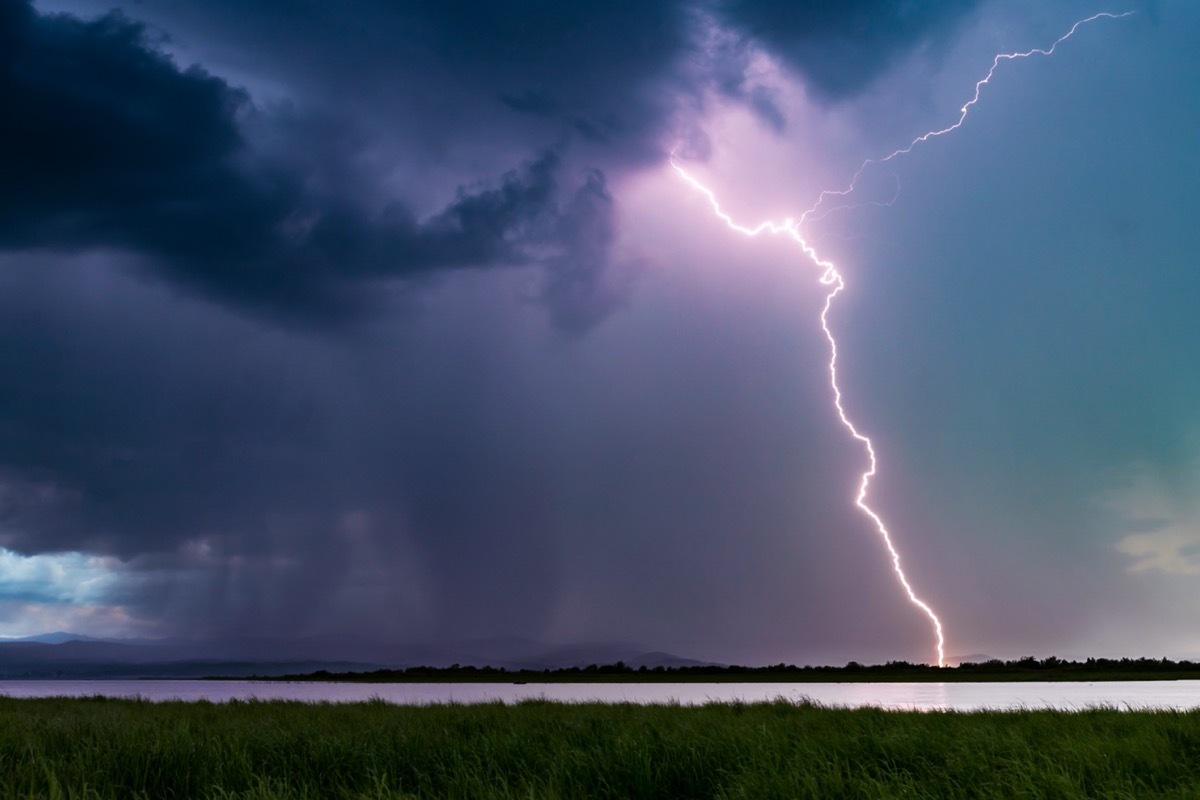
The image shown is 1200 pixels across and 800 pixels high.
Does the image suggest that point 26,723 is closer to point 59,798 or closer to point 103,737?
point 103,737

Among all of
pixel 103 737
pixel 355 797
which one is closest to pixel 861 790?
pixel 355 797

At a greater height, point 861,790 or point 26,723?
point 861,790

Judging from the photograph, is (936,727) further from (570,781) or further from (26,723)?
(26,723)

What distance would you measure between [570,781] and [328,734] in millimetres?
6349

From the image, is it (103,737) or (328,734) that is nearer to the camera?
(103,737)

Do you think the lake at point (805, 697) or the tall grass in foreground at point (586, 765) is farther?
the lake at point (805, 697)

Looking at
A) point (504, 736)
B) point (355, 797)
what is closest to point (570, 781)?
point (355, 797)

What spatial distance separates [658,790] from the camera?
9797 mm

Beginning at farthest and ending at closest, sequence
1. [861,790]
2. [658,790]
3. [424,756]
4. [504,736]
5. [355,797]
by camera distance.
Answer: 1. [504,736]
2. [424,756]
3. [658,790]
4. [355,797]
5. [861,790]

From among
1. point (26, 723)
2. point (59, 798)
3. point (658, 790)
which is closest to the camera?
point (59, 798)

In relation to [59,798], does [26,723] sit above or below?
below

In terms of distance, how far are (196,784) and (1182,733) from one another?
51.1 ft

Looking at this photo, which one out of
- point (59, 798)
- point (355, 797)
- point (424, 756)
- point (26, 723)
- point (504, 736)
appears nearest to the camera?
point (59, 798)

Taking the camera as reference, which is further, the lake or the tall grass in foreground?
the lake
